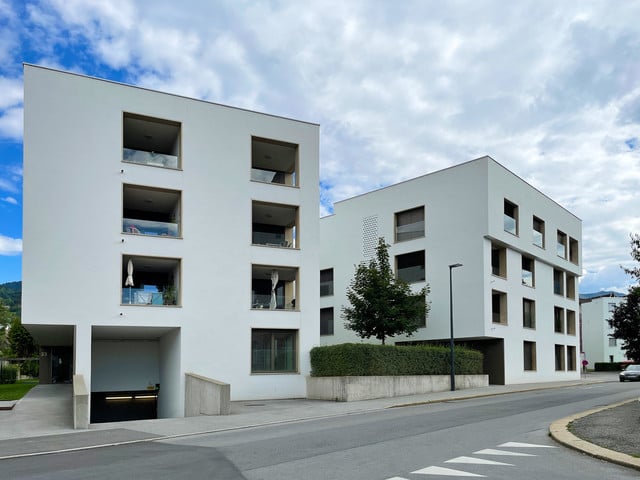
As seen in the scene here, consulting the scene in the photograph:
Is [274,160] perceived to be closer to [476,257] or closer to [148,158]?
[148,158]

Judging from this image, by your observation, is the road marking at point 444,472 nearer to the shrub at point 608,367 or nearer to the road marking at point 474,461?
the road marking at point 474,461

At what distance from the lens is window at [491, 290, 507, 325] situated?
39.0 m

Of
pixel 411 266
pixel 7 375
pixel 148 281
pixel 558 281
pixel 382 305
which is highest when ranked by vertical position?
pixel 411 266

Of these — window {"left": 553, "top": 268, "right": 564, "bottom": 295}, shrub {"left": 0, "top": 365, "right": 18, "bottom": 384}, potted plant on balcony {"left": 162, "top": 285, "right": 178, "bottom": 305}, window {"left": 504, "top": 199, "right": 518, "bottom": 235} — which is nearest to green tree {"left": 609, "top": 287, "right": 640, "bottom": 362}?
window {"left": 553, "top": 268, "right": 564, "bottom": 295}

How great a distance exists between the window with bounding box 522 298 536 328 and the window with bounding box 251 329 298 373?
1980cm

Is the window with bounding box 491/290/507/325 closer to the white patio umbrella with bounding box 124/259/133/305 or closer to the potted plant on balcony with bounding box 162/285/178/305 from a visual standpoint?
the potted plant on balcony with bounding box 162/285/178/305

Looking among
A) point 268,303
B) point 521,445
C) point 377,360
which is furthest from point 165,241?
point 521,445

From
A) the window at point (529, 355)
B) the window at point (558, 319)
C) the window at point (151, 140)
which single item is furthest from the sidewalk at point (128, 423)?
the window at point (558, 319)

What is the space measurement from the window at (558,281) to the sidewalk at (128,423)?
22.1m

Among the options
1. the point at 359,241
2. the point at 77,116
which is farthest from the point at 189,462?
the point at 359,241

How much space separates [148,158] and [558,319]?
34334mm

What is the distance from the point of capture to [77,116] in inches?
970

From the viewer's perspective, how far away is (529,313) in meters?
43.2

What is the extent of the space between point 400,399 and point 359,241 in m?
19.5
